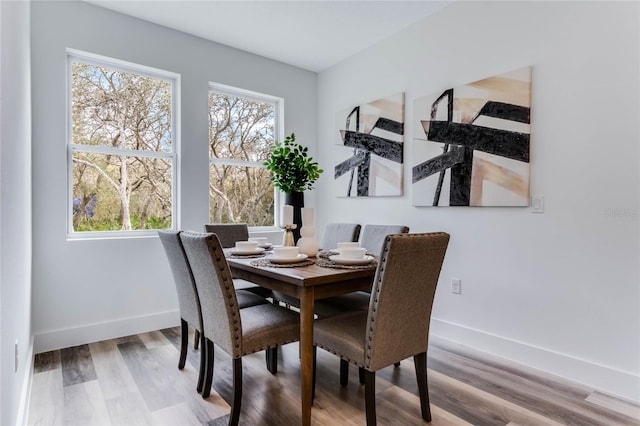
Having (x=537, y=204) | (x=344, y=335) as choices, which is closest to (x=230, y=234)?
(x=344, y=335)

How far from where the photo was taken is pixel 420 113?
122 inches

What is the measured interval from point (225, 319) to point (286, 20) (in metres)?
2.61

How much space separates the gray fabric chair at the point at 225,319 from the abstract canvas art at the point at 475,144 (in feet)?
5.52

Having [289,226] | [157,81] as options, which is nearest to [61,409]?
[289,226]

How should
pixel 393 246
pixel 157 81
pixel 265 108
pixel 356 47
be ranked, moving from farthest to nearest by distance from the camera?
pixel 265 108 < pixel 356 47 < pixel 157 81 < pixel 393 246

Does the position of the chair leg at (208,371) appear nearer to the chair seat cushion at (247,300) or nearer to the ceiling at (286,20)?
the chair seat cushion at (247,300)

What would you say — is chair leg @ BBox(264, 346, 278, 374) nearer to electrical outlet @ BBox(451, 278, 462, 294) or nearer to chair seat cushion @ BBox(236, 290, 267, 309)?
chair seat cushion @ BBox(236, 290, 267, 309)

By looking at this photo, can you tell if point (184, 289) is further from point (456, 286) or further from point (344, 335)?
point (456, 286)

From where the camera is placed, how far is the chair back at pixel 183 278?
6.51 ft

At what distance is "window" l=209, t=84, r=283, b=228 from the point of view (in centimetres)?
366

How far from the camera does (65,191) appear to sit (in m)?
2.74

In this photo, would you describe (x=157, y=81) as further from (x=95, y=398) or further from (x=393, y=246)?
(x=393, y=246)

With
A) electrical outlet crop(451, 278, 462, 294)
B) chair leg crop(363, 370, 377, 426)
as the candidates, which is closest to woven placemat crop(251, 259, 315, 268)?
chair leg crop(363, 370, 377, 426)

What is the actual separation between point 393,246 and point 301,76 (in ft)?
10.8
